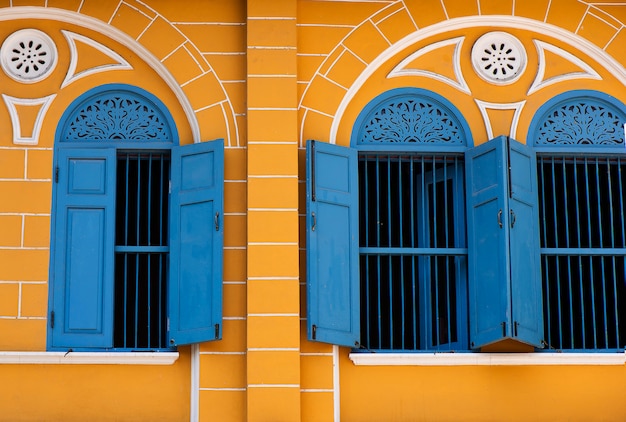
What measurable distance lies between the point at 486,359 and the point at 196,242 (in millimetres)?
2456

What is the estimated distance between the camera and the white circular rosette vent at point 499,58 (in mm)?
11758

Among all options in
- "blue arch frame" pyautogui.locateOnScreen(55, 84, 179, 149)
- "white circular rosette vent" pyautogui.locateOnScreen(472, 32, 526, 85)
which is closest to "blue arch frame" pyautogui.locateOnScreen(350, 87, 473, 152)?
"white circular rosette vent" pyautogui.locateOnScreen(472, 32, 526, 85)

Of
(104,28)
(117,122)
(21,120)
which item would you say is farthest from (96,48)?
(21,120)

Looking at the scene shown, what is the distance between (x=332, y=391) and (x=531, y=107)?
9.53 feet

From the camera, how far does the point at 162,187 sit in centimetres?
1151

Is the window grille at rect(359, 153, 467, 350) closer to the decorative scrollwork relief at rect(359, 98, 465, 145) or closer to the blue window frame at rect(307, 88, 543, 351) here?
the blue window frame at rect(307, 88, 543, 351)

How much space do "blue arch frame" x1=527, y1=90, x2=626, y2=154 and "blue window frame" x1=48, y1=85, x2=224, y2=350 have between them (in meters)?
2.70

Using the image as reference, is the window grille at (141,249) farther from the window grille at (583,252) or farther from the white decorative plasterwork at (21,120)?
the window grille at (583,252)

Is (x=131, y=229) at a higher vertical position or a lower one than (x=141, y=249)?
higher

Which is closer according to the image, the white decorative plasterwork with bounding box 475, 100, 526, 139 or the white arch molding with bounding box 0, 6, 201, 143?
the white arch molding with bounding box 0, 6, 201, 143

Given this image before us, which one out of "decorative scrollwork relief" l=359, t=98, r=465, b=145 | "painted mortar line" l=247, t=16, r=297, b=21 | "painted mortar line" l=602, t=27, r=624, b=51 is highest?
"painted mortar line" l=247, t=16, r=297, b=21

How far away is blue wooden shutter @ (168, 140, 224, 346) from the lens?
10906mm

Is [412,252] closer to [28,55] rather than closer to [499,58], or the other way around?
[499,58]

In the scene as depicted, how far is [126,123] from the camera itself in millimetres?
11531
